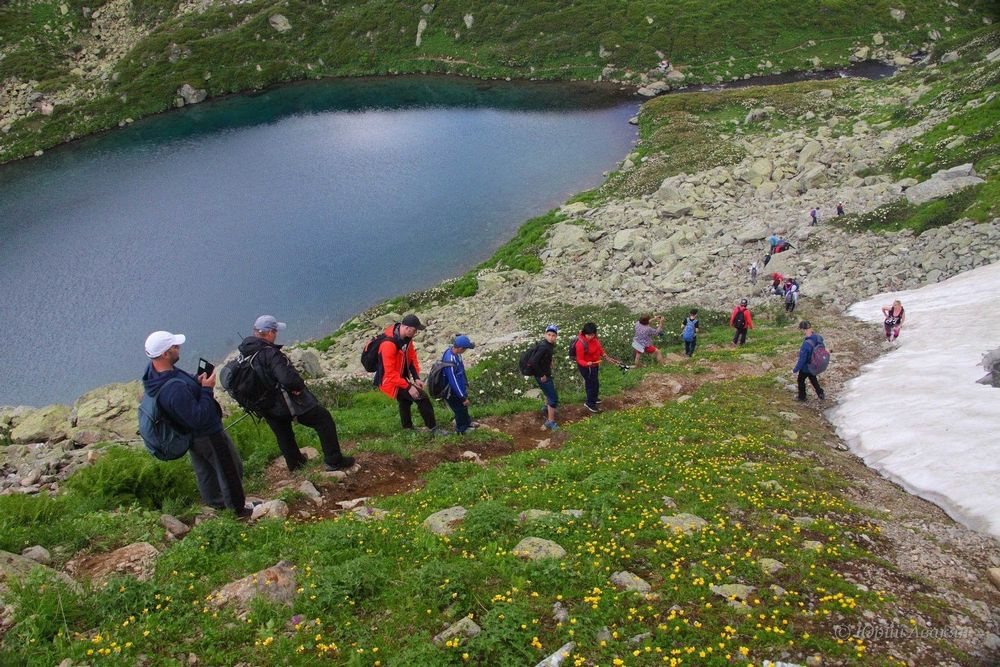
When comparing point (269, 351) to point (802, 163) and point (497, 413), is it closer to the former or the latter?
point (497, 413)

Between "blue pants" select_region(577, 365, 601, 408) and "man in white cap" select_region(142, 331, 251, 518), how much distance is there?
10.0m

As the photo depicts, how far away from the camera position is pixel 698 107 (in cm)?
6881

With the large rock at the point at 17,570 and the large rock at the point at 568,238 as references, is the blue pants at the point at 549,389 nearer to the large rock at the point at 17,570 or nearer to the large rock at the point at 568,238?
the large rock at the point at 17,570

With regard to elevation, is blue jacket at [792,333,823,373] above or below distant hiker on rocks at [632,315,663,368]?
above

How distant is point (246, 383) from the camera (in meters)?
11.4

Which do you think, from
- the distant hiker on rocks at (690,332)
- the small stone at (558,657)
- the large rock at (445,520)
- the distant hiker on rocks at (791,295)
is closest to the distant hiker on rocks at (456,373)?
the large rock at (445,520)

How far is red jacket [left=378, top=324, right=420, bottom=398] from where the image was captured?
13.6 meters

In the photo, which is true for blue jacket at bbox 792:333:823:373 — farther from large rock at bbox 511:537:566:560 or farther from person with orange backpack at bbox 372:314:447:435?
large rock at bbox 511:537:566:560

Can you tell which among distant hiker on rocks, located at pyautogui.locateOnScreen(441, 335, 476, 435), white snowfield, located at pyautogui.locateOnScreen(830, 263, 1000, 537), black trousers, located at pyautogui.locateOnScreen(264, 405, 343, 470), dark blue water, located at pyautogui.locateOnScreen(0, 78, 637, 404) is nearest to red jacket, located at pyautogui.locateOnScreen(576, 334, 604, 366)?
distant hiker on rocks, located at pyautogui.locateOnScreen(441, 335, 476, 435)

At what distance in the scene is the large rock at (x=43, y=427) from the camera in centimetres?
1717

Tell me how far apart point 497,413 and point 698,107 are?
62636 mm

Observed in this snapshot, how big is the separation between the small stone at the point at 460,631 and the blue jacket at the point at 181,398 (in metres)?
5.16

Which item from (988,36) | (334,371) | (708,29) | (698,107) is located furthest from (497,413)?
(708,29)

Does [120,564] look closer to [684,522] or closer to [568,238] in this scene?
[684,522]
